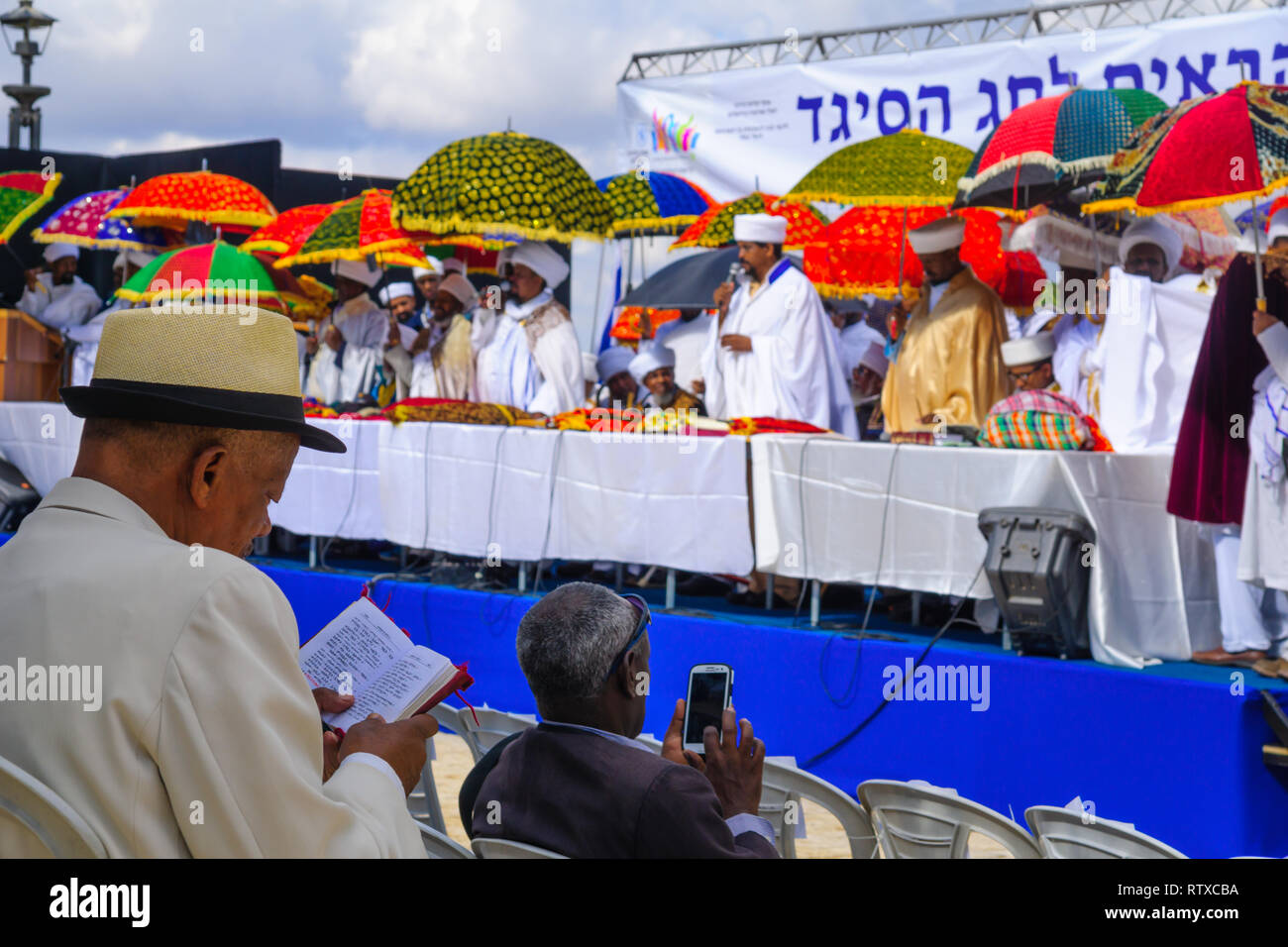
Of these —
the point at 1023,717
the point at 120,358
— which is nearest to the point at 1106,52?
the point at 1023,717

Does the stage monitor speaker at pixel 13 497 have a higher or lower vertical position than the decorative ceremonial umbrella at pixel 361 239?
lower

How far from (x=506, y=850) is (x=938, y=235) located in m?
5.15

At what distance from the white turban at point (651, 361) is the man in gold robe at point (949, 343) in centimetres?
184

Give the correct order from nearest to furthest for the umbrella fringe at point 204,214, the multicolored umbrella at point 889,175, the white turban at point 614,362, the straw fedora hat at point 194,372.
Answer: the straw fedora hat at point 194,372 → the multicolored umbrella at point 889,175 → the white turban at point 614,362 → the umbrella fringe at point 204,214

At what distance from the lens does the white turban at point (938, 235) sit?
6.77 m

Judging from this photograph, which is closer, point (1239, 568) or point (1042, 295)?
point (1239, 568)

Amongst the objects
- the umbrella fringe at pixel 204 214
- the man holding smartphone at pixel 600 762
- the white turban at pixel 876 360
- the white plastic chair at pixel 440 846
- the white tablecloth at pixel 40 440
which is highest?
the umbrella fringe at pixel 204 214

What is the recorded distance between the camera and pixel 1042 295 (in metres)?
7.56

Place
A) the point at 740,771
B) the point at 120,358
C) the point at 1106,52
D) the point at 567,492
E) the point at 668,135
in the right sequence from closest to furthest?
the point at 120,358, the point at 740,771, the point at 567,492, the point at 1106,52, the point at 668,135

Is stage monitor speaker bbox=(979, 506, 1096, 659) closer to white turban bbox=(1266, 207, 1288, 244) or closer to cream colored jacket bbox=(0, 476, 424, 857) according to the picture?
white turban bbox=(1266, 207, 1288, 244)

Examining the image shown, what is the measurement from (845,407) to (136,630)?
6136mm

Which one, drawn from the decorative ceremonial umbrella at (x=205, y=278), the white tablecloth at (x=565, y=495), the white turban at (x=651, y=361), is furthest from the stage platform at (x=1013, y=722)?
the decorative ceremonial umbrella at (x=205, y=278)

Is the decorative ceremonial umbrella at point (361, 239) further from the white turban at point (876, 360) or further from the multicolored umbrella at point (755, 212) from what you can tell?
the white turban at point (876, 360)
